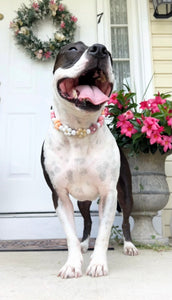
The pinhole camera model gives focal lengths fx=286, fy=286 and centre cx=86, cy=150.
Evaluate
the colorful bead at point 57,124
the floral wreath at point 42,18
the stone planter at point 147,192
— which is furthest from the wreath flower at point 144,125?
the floral wreath at point 42,18

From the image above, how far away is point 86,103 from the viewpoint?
139 centimetres

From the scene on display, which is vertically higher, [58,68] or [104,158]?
[58,68]

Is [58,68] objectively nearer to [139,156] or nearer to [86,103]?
[86,103]

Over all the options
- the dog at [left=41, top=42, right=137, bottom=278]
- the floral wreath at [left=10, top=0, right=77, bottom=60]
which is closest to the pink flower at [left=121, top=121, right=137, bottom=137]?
the dog at [left=41, top=42, right=137, bottom=278]

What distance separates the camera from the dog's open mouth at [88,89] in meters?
1.38

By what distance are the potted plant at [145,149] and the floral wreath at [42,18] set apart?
3.89ft

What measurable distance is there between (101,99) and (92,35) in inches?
86.9

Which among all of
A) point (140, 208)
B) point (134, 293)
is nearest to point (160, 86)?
point (140, 208)

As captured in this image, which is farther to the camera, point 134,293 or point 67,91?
point 67,91

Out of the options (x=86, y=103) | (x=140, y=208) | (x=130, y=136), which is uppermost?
(x=86, y=103)

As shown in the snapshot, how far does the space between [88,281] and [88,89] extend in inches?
35.0

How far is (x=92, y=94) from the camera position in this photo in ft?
4.53

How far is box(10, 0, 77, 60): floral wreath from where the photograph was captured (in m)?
3.14

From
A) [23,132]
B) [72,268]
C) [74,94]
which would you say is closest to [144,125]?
[74,94]
